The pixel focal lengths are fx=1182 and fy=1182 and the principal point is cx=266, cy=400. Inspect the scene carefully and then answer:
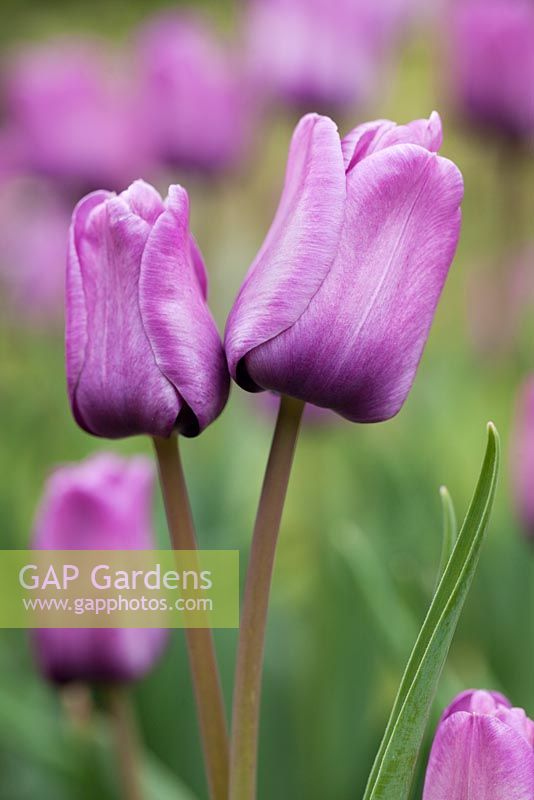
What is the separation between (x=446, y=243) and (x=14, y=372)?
1.74m

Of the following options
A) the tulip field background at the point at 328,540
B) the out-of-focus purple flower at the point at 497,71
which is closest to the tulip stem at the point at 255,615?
the tulip field background at the point at 328,540

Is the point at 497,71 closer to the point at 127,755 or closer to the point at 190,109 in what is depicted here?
the point at 190,109

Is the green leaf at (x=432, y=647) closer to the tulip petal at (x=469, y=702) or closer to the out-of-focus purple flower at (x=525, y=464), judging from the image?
the tulip petal at (x=469, y=702)

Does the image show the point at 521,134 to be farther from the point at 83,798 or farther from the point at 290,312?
the point at 290,312

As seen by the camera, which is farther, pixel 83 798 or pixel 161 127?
pixel 161 127

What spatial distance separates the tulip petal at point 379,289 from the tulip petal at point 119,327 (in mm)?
36

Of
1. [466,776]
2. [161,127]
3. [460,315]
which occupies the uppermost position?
[161,127]

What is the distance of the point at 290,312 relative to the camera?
0.38 meters

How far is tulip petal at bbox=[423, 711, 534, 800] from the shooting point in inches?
14.0

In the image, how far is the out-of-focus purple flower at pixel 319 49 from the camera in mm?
1697

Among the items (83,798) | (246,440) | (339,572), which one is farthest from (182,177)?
(83,798)

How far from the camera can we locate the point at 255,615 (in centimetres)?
40
